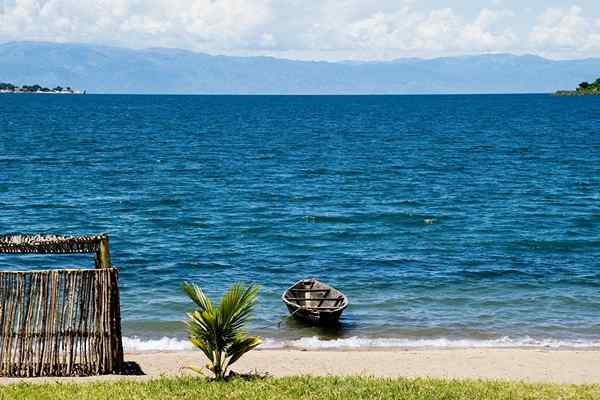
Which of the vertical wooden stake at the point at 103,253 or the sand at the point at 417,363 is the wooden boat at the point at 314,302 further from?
the vertical wooden stake at the point at 103,253

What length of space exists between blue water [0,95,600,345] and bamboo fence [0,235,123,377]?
7.29m

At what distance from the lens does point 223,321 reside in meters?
15.9

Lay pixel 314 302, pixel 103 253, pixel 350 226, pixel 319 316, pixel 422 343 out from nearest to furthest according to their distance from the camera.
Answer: pixel 103 253 → pixel 422 343 → pixel 319 316 → pixel 314 302 → pixel 350 226

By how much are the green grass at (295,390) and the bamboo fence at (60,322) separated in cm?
112

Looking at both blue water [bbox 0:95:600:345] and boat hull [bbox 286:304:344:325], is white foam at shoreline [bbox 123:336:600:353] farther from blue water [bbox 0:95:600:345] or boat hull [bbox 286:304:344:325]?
boat hull [bbox 286:304:344:325]

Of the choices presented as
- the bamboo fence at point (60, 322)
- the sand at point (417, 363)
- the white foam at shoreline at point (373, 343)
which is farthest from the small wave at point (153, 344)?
the bamboo fence at point (60, 322)

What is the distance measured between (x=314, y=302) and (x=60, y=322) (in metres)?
10.9

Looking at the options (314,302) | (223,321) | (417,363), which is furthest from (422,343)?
(223,321)

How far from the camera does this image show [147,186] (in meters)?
56.3

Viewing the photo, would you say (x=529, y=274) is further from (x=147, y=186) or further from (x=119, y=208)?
(x=147, y=186)

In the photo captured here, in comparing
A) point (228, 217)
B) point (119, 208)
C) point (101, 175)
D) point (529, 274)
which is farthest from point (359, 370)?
point (101, 175)

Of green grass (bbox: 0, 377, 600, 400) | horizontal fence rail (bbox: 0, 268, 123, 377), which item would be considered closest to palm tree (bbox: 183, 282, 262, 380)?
green grass (bbox: 0, 377, 600, 400)

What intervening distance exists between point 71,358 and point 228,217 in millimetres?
27764

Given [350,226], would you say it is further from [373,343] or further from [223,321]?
[223,321]
